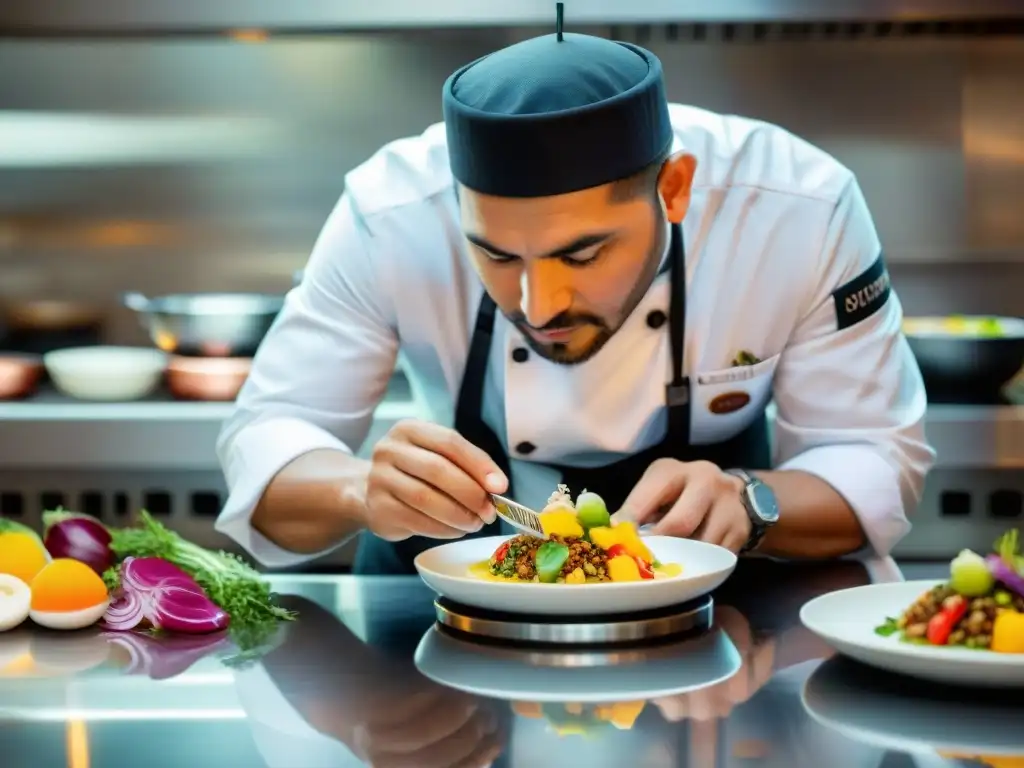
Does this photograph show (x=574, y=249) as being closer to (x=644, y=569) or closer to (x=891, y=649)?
(x=644, y=569)

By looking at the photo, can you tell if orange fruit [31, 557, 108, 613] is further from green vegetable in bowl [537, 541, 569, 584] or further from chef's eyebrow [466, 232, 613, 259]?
chef's eyebrow [466, 232, 613, 259]

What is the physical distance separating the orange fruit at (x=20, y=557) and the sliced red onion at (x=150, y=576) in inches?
4.2

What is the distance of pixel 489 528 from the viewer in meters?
2.28

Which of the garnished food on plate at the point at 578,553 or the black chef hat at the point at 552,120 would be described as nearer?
the garnished food on plate at the point at 578,553

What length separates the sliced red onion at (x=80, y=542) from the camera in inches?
66.9

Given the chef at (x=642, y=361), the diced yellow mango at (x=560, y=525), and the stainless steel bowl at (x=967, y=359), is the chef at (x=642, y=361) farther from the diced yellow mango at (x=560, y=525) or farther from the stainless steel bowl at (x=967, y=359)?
the stainless steel bowl at (x=967, y=359)

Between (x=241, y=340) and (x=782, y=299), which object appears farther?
(x=241, y=340)

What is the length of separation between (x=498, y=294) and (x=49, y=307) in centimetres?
193

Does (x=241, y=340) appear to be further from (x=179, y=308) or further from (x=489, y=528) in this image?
(x=489, y=528)

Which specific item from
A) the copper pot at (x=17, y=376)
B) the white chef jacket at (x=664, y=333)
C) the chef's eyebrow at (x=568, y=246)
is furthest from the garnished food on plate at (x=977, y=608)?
the copper pot at (x=17, y=376)

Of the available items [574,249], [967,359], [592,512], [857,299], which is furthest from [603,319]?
[967,359]

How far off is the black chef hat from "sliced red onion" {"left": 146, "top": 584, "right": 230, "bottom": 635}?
60cm

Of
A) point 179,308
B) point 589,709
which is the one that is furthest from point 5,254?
point 589,709

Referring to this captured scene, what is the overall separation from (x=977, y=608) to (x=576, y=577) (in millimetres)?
407
